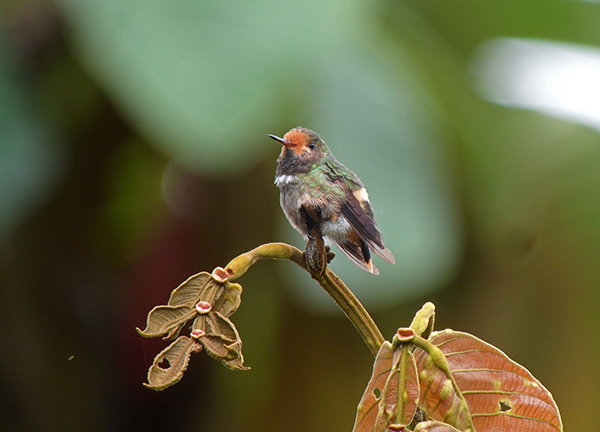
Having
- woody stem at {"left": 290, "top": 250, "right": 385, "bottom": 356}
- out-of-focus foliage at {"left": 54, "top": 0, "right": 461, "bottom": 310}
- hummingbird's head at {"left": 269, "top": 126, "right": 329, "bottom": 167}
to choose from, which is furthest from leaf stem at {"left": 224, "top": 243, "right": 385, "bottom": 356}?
out-of-focus foliage at {"left": 54, "top": 0, "right": 461, "bottom": 310}

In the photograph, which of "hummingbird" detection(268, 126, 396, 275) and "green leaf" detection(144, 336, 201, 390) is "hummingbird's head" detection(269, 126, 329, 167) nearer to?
"hummingbird" detection(268, 126, 396, 275)

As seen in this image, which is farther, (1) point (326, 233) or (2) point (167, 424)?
(2) point (167, 424)

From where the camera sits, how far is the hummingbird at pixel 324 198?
0.47 meters

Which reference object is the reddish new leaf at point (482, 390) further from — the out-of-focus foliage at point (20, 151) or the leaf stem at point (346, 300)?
the out-of-focus foliage at point (20, 151)

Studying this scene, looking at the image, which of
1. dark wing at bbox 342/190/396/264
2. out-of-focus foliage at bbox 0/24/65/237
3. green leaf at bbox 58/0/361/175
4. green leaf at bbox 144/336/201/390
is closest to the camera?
green leaf at bbox 144/336/201/390

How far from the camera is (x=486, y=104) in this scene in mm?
1521

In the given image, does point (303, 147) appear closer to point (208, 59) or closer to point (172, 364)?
point (172, 364)

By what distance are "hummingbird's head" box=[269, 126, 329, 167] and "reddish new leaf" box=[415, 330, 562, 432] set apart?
19cm

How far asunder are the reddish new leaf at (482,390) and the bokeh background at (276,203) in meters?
0.50

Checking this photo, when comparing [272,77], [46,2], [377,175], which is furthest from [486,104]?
[46,2]

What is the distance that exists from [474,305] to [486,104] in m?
0.52

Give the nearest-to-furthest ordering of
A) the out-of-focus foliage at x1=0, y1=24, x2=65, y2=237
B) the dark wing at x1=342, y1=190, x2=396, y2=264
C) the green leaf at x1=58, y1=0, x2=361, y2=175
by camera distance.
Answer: the dark wing at x1=342, y1=190, x2=396, y2=264 → the green leaf at x1=58, y1=0, x2=361, y2=175 → the out-of-focus foliage at x1=0, y1=24, x2=65, y2=237

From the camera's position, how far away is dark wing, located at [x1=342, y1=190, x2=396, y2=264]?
462mm

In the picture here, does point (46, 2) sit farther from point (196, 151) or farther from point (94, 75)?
point (196, 151)
